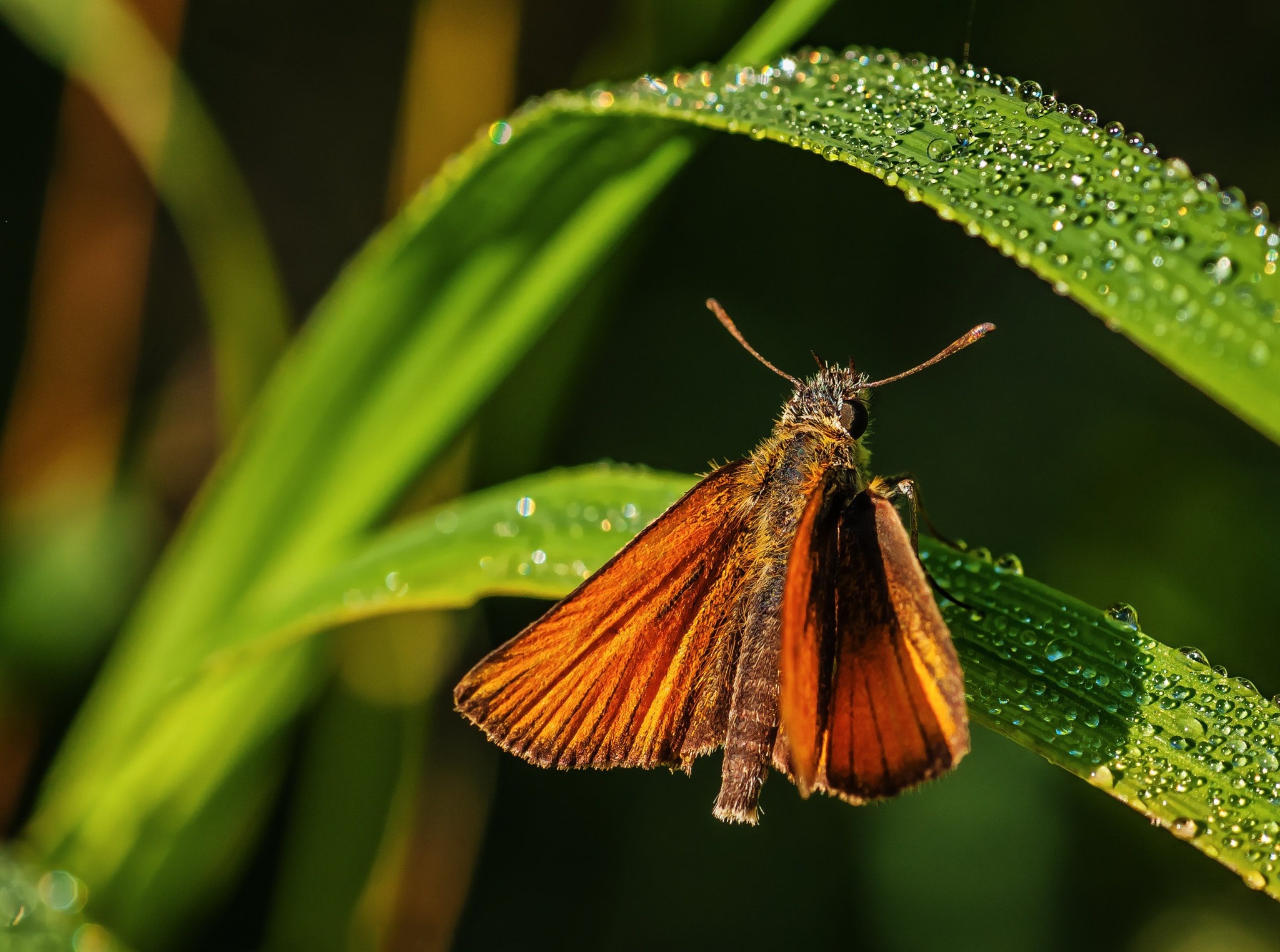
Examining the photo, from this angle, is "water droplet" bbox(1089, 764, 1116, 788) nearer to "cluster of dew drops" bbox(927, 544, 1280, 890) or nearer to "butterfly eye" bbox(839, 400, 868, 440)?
"cluster of dew drops" bbox(927, 544, 1280, 890)

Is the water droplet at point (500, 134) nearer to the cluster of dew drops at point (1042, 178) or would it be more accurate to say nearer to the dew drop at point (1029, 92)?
the cluster of dew drops at point (1042, 178)

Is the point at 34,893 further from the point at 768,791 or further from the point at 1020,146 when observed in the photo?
the point at 1020,146

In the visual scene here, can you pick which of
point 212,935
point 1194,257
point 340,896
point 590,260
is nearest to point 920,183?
point 1194,257

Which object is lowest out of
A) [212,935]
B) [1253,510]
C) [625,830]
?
[212,935]

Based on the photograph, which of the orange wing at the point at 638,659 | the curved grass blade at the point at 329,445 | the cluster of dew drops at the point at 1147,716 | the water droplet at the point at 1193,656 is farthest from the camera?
the curved grass blade at the point at 329,445

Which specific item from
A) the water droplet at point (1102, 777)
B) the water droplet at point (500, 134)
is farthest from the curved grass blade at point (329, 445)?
the water droplet at point (1102, 777)

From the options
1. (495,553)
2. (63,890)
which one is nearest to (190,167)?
(495,553)
